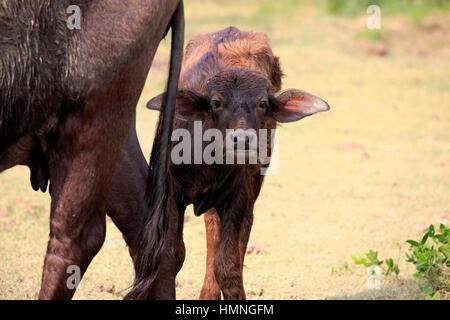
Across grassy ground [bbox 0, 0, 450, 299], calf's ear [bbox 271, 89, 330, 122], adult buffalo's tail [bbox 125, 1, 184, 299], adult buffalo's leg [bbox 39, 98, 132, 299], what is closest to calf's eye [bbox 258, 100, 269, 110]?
calf's ear [bbox 271, 89, 330, 122]

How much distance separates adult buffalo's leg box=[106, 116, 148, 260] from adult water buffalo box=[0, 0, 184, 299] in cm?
104

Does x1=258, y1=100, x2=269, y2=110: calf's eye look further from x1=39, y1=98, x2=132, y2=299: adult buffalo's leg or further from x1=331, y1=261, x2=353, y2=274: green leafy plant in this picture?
x1=331, y1=261, x2=353, y2=274: green leafy plant

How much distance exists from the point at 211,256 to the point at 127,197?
44.8 inches

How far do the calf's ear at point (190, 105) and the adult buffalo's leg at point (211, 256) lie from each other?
94 centimetres

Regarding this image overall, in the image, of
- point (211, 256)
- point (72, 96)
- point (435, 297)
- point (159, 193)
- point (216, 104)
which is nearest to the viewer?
point (72, 96)

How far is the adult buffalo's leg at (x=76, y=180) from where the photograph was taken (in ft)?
12.0

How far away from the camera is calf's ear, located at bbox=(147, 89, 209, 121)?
504cm

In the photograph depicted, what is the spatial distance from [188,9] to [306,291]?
43.6ft

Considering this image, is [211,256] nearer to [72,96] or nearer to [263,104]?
[263,104]

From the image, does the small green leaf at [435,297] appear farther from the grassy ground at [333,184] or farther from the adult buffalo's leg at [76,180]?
the adult buffalo's leg at [76,180]

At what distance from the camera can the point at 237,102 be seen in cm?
498

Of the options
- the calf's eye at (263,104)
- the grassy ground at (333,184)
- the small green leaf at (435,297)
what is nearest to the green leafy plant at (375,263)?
the grassy ground at (333,184)

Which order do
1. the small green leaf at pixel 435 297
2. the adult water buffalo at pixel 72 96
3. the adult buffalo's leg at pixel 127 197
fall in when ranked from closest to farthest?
the adult water buffalo at pixel 72 96 < the adult buffalo's leg at pixel 127 197 < the small green leaf at pixel 435 297

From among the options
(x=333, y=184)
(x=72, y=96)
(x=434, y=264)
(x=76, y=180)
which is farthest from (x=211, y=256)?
(x=333, y=184)
